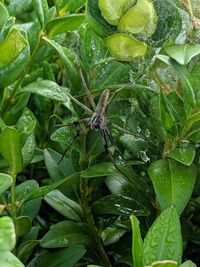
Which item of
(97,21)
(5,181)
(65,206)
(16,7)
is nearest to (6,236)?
(5,181)

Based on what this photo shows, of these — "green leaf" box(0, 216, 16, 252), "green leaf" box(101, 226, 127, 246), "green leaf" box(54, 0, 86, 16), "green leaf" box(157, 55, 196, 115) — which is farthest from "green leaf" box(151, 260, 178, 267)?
"green leaf" box(54, 0, 86, 16)

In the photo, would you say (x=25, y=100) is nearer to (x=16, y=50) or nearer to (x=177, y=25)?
(x=16, y=50)

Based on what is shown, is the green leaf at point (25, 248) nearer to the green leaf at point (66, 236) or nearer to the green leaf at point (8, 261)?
the green leaf at point (66, 236)

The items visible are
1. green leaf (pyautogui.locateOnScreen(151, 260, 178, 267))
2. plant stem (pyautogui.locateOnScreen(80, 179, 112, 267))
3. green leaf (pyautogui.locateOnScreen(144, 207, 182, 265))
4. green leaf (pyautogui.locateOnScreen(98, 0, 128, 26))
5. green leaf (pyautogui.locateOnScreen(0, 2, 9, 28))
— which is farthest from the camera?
plant stem (pyautogui.locateOnScreen(80, 179, 112, 267))

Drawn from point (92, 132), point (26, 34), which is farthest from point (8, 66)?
point (92, 132)

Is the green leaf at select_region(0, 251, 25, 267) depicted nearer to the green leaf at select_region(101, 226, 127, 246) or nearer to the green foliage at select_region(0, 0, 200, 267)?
the green foliage at select_region(0, 0, 200, 267)

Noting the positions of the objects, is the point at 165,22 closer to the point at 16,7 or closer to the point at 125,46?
the point at 125,46
